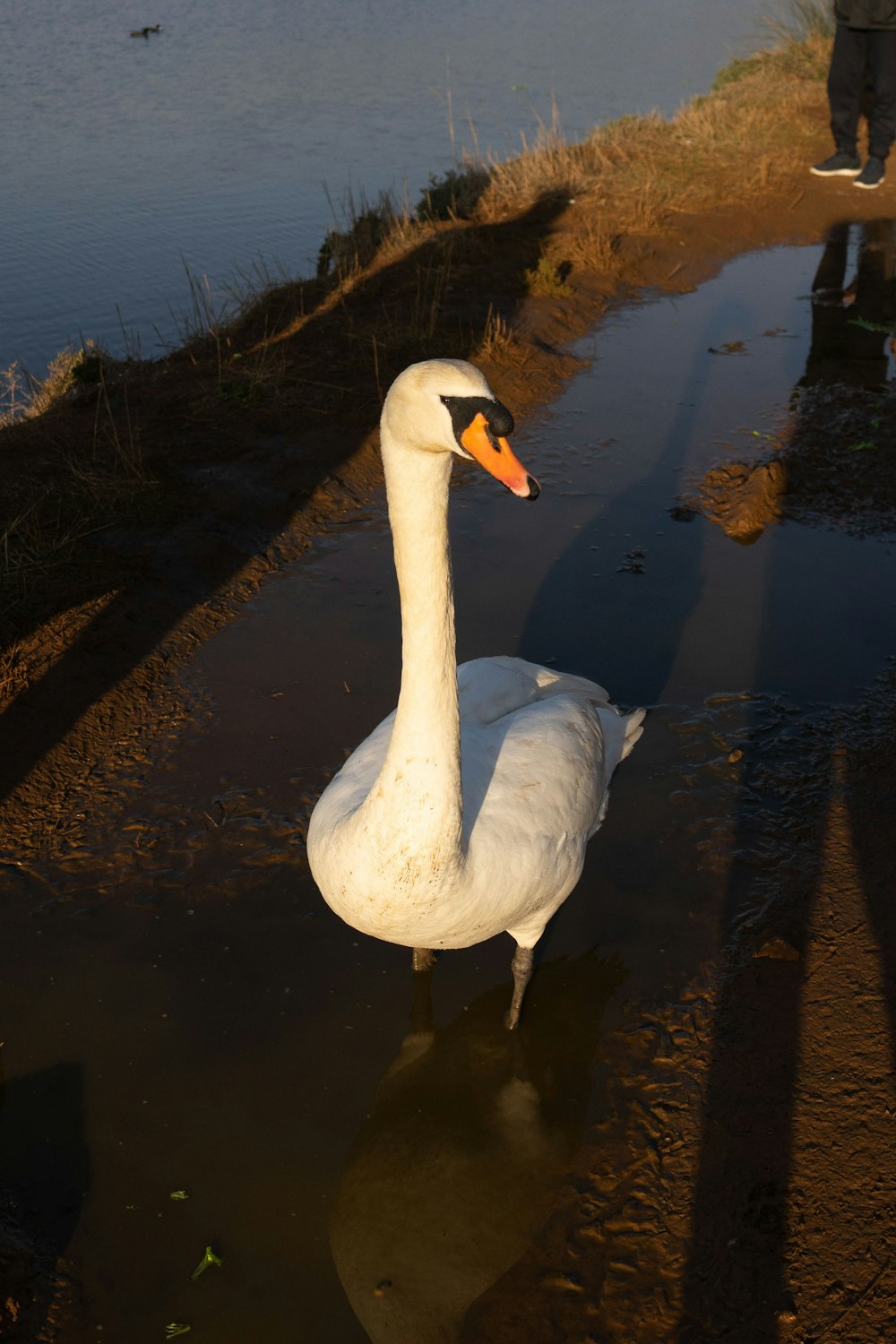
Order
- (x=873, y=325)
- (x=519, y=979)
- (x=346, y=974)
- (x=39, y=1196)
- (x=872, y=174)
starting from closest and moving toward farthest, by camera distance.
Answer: (x=39, y=1196), (x=519, y=979), (x=346, y=974), (x=873, y=325), (x=872, y=174)

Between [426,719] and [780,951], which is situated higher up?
Answer: [426,719]

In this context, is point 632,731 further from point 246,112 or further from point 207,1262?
point 246,112

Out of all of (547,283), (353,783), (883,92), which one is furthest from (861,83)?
(353,783)

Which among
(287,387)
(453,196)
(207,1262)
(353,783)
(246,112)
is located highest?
(246,112)

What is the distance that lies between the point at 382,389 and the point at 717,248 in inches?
228

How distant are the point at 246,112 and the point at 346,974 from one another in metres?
21.3

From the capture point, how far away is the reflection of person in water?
970 centimetres

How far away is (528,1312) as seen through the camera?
3.39 meters

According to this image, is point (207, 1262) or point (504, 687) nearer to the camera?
point (207, 1262)

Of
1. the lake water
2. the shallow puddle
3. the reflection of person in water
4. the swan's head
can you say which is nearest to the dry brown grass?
the lake water

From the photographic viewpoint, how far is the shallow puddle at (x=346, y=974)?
3.62m

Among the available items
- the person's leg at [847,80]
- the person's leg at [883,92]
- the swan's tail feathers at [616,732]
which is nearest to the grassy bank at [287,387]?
the person's leg at [847,80]

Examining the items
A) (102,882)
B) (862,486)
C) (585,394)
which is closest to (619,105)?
(585,394)

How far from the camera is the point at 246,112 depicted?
21656mm
